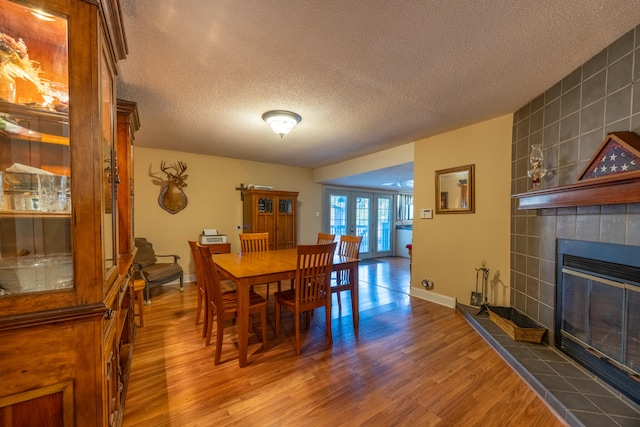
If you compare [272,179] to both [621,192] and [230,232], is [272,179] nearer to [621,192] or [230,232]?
[230,232]

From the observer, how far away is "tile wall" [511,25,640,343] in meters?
1.62

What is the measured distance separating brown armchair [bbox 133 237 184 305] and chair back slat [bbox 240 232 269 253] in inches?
45.5

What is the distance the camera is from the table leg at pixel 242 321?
6.72 ft

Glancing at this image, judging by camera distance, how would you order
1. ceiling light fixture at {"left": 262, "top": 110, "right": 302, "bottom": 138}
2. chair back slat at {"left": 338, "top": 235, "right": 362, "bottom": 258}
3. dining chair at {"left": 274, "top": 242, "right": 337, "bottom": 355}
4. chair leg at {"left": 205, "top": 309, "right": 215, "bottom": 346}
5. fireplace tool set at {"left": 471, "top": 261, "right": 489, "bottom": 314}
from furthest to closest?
chair back slat at {"left": 338, "top": 235, "right": 362, "bottom": 258}
fireplace tool set at {"left": 471, "top": 261, "right": 489, "bottom": 314}
ceiling light fixture at {"left": 262, "top": 110, "right": 302, "bottom": 138}
chair leg at {"left": 205, "top": 309, "right": 215, "bottom": 346}
dining chair at {"left": 274, "top": 242, "right": 337, "bottom": 355}

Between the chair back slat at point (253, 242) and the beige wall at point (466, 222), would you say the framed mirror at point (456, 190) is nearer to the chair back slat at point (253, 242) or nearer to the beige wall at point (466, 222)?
the beige wall at point (466, 222)

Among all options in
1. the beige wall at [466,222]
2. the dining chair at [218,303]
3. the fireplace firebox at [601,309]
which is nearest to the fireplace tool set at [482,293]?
the beige wall at [466,222]

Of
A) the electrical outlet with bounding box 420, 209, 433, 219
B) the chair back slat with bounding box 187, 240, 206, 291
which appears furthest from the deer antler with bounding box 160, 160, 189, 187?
the electrical outlet with bounding box 420, 209, 433, 219

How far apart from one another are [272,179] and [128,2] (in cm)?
419

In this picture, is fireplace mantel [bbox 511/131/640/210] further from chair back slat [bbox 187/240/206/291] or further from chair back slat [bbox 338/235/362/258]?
chair back slat [bbox 187/240/206/291]

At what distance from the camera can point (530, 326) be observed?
245cm

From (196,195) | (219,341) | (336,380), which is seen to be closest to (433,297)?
(336,380)

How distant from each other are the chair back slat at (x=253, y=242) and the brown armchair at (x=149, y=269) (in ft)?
3.79

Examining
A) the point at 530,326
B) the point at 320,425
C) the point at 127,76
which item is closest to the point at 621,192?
the point at 530,326

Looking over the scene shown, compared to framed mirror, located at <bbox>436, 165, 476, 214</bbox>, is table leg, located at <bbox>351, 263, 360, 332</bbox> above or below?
below
